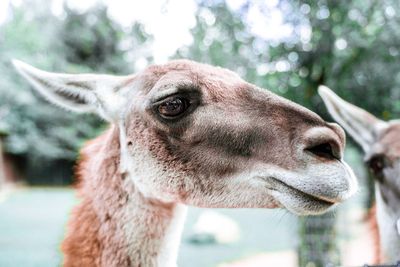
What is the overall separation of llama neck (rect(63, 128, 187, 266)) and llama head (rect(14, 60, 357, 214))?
0.05 m

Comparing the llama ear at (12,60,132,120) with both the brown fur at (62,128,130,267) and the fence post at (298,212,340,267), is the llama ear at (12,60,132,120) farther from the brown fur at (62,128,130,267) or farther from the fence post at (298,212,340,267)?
the fence post at (298,212,340,267)

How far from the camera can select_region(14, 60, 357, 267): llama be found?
1.05 meters

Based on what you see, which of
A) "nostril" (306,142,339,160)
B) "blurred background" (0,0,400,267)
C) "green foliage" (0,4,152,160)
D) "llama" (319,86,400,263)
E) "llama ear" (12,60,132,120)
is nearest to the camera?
"nostril" (306,142,339,160)

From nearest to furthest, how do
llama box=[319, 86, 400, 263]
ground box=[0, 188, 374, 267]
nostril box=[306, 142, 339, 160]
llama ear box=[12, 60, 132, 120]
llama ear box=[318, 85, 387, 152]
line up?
nostril box=[306, 142, 339, 160] → llama ear box=[12, 60, 132, 120] → llama box=[319, 86, 400, 263] → llama ear box=[318, 85, 387, 152] → ground box=[0, 188, 374, 267]

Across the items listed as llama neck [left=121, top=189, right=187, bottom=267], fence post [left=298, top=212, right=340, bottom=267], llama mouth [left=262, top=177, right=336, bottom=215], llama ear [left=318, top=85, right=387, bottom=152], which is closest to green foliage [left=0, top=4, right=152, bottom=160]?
fence post [left=298, top=212, right=340, bottom=267]

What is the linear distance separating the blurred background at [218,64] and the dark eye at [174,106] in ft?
1.36

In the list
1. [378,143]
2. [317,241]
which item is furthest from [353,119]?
[317,241]

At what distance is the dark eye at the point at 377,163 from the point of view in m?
1.71

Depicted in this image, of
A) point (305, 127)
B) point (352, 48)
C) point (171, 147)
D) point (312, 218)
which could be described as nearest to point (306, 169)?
point (305, 127)

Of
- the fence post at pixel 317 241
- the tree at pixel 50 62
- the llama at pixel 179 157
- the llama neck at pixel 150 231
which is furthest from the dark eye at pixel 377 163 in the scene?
the tree at pixel 50 62

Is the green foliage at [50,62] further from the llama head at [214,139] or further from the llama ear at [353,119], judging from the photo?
the llama head at [214,139]

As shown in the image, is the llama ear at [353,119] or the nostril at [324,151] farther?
the llama ear at [353,119]

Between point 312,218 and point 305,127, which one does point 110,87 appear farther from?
point 312,218

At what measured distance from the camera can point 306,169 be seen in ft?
3.36
